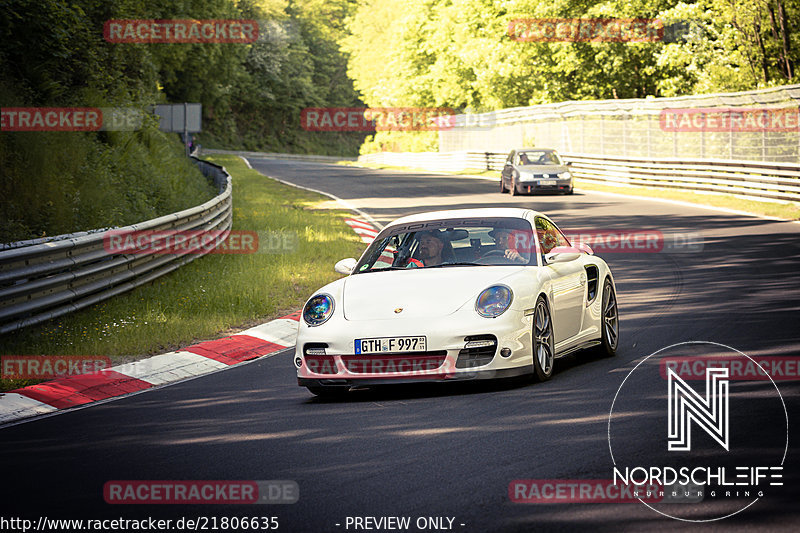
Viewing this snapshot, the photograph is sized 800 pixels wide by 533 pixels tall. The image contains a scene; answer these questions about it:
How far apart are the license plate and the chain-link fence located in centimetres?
2009

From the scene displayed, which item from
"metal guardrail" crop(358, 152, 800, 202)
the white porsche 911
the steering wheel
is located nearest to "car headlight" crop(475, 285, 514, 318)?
the white porsche 911

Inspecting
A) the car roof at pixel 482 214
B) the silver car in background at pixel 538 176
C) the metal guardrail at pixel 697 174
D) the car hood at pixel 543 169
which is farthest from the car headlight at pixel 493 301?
the car hood at pixel 543 169

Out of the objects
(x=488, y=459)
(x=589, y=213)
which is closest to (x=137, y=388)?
(x=488, y=459)

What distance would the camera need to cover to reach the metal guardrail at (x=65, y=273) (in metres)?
9.62

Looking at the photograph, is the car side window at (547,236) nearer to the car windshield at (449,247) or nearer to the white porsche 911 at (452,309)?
the white porsche 911 at (452,309)

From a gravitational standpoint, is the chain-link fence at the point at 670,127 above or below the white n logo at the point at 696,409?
above

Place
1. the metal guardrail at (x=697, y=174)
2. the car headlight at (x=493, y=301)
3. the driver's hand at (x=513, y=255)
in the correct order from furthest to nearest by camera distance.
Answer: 1. the metal guardrail at (x=697, y=174)
2. the driver's hand at (x=513, y=255)
3. the car headlight at (x=493, y=301)

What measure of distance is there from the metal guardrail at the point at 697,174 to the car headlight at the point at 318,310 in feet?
61.2

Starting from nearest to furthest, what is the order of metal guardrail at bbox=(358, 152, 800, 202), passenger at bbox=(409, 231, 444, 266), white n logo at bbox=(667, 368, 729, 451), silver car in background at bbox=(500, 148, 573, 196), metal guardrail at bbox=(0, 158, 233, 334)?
white n logo at bbox=(667, 368, 729, 451) → passenger at bbox=(409, 231, 444, 266) → metal guardrail at bbox=(0, 158, 233, 334) → metal guardrail at bbox=(358, 152, 800, 202) → silver car in background at bbox=(500, 148, 573, 196)

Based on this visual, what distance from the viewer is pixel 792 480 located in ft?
16.5

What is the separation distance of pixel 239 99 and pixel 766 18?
7684cm

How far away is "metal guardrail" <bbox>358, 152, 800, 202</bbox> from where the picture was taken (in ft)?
82.2

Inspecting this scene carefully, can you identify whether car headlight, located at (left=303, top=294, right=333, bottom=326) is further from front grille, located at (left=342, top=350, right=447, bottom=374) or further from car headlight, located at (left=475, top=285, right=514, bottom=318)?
car headlight, located at (left=475, top=285, right=514, bottom=318)

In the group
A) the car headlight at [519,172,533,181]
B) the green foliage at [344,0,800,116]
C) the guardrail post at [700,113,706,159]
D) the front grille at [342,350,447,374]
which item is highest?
the green foliage at [344,0,800,116]
